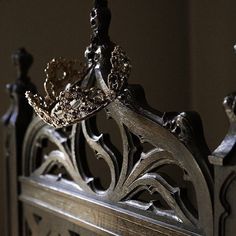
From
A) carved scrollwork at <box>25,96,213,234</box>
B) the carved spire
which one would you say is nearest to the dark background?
carved scrollwork at <box>25,96,213,234</box>

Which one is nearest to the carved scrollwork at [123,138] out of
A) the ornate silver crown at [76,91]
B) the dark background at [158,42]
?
the ornate silver crown at [76,91]

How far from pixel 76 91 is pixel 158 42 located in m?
0.96

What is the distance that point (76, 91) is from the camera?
758 mm

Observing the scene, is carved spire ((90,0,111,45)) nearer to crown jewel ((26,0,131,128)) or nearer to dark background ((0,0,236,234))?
crown jewel ((26,0,131,128))

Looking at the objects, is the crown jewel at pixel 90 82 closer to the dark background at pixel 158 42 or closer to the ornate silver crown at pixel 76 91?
the ornate silver crown at pixel 76 91

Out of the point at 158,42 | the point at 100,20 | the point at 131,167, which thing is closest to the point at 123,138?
the point at 131,167

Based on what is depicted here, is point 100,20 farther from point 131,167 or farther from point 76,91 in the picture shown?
point 131,167

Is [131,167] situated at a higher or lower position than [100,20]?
lower

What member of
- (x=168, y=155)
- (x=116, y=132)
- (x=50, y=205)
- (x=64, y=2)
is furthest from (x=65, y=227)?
(x=64, y=2)

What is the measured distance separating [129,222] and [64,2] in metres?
0.91

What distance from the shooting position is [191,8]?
1.66 m

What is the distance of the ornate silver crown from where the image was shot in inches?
28.0

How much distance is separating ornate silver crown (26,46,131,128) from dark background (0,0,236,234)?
2.09 feet

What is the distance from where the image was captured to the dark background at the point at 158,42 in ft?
4.85
